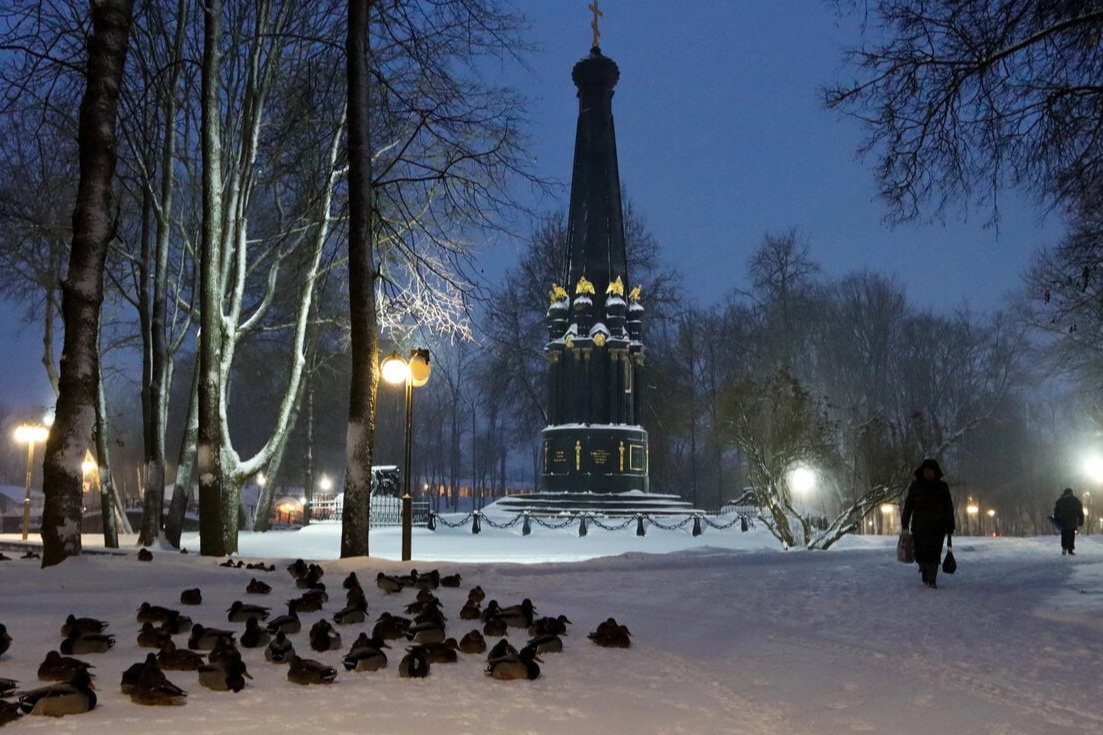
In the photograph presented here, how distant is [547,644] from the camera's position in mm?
5219

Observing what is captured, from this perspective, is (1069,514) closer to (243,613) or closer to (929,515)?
(929,515)

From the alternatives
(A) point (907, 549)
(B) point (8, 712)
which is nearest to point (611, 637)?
(B) point (8, 712)

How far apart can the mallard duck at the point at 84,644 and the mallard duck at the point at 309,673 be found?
1.14 m

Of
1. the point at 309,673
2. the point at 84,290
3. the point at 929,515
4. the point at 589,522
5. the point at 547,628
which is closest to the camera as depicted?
the point at 309,673

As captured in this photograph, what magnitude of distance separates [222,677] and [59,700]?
70 centimetres

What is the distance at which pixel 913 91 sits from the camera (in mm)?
10016

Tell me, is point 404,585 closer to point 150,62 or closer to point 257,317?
point 257,317

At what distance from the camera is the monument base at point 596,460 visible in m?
30.8

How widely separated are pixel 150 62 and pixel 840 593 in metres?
16.3

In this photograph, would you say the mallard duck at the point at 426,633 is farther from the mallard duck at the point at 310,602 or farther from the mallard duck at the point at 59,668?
the mallard duck at the point at 59,668

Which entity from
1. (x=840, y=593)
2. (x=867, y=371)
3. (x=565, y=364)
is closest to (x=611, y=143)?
(x=565, y=364)

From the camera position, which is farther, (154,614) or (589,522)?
(589,522)

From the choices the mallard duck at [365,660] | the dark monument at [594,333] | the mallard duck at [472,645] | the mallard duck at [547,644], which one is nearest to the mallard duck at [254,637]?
the mallard duck at [365,660]

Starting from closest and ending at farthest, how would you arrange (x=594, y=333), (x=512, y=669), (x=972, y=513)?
(x=512, y=669) < (x=594, y=333) < (x=972, y=513)
